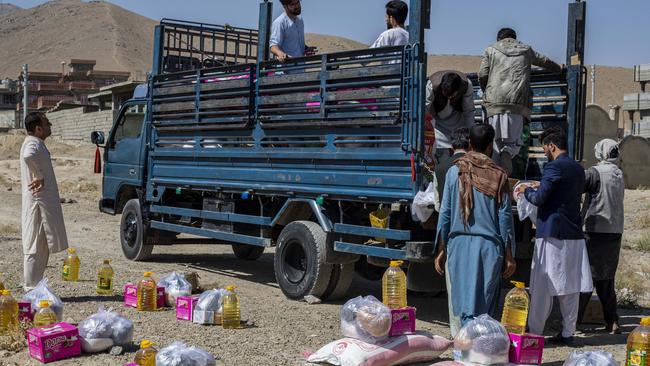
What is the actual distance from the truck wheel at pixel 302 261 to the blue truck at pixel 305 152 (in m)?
0.01

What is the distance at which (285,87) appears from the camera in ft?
26.6

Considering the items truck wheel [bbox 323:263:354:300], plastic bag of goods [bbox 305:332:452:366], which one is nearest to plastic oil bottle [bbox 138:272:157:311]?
truck wheel [bbox 323:263:354:300]

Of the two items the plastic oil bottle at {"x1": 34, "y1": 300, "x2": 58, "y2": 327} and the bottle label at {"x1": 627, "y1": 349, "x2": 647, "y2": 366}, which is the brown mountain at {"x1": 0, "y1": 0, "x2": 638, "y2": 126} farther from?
the bottle label at {"x1": 627, "y1": 349, "x2": 647, "y2": 366}

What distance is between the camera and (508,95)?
7184 millimetres

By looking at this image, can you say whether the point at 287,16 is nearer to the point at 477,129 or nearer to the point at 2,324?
the point at 477,129

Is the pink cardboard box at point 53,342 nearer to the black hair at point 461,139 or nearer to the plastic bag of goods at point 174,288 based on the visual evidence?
the plastic bag of goods at point 174,288

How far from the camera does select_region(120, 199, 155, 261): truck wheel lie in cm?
1084

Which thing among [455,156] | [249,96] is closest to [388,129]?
[455,156]

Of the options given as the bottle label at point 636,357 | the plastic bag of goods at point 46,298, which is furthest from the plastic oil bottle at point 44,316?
the bottle label at point 636,357

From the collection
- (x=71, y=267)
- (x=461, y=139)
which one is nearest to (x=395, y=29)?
(x=461, y=139)

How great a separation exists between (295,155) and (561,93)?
102 inches

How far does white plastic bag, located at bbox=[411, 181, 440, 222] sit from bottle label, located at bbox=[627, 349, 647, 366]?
1.94 meters

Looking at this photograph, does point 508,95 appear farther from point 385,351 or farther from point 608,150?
point 385,351

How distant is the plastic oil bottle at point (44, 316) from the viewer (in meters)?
6.18
